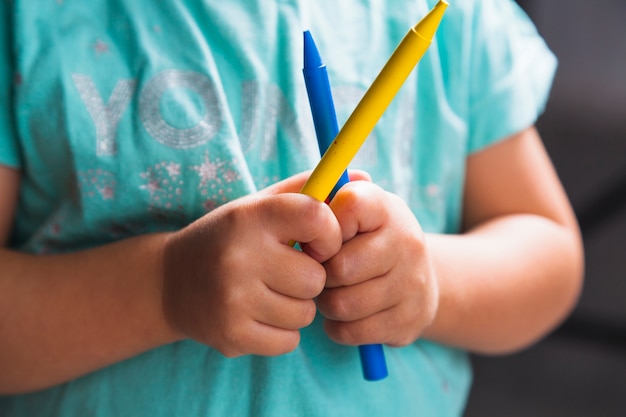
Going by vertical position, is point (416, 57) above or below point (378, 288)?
above

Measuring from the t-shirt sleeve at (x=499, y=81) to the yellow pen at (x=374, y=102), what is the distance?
0.22 metres

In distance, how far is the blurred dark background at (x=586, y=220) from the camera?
0.69m

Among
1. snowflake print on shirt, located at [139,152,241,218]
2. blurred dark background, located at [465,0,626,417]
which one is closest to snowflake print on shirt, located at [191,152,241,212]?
snowflake print on shirt, located at [139,152,241,218]

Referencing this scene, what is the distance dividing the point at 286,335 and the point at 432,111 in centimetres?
21

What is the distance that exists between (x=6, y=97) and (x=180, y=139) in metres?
0.12

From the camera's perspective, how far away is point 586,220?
0.71 metres

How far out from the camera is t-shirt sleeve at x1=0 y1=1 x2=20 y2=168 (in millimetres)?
452

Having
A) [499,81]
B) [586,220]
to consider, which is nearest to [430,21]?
[499,81]

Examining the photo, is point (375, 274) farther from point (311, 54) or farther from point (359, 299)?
point (311, 54)

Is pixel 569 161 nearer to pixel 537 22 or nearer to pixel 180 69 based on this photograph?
pixel 537 22

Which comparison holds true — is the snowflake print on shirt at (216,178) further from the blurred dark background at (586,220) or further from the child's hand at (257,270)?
the blurred dark background at (586,220)

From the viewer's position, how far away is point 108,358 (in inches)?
17.5

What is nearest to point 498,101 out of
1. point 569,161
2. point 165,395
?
point 569,161

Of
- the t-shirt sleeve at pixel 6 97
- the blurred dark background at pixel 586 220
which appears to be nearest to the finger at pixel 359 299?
the t-shirt sleeve at pixel 6 97
